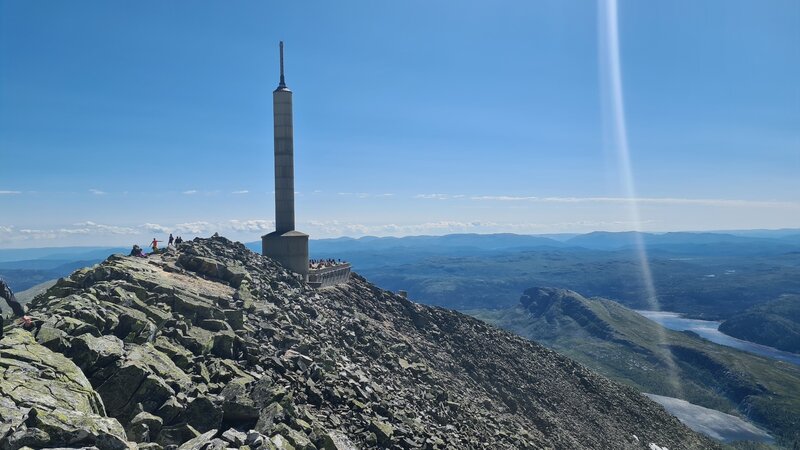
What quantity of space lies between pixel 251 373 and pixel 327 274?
3437 cm

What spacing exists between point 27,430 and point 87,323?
10.1m

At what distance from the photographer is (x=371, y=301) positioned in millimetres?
61906

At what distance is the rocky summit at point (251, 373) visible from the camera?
19344 mm

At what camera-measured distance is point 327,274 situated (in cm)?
6066

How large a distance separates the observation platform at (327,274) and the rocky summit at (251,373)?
1677mm

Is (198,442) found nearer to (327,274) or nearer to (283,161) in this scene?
(327,274)

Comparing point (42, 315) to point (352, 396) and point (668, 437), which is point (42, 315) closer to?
point (352, 396)

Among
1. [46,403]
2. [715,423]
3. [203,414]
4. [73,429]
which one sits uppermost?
[46,403]

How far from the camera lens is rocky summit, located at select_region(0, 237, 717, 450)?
19344 mm

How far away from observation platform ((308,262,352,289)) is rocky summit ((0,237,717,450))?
1677 millimetres

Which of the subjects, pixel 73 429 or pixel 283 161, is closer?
pixel 73 429

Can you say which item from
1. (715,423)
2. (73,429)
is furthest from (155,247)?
(715,423)

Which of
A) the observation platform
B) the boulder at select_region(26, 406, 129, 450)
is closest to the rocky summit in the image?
the boulder at select_region(26, 406, 129, 450)

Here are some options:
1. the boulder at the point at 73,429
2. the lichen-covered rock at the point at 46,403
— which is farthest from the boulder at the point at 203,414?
the boulder at the point at 73,429
